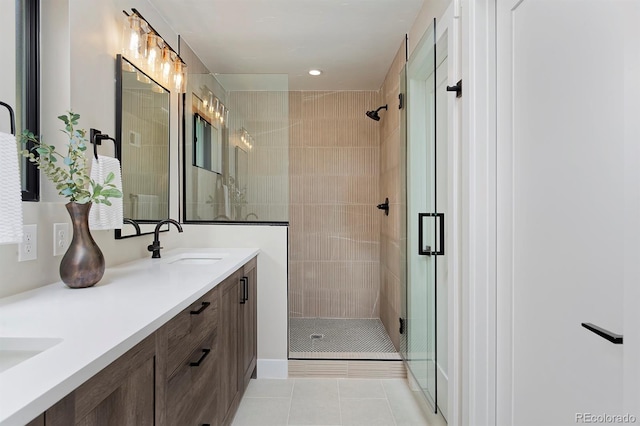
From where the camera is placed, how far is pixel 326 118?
157 inches

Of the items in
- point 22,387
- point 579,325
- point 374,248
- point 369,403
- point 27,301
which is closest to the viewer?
point 22,387

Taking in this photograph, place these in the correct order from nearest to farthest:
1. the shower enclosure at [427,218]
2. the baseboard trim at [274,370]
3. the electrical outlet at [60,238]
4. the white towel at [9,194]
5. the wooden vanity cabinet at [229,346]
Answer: the white towel at [9,194] → the electrical outlet at [60,238] → the wooden vanity cabinet at [229,346] → the shower enclosure at [427,218] → the baseboard trim at [274,370]

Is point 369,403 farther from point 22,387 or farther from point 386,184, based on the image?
point 22,387

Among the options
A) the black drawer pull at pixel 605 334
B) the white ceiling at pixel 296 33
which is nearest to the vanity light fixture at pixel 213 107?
the white ceiling at pixel 296 33

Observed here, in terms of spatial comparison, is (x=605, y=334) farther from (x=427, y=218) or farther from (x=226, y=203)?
(x=226, y=203)

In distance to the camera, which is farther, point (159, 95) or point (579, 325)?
point (159, 95)

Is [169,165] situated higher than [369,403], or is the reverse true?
[169,165]

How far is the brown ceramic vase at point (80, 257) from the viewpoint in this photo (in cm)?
133

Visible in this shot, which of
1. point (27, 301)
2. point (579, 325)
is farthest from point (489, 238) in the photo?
point (27, 301)

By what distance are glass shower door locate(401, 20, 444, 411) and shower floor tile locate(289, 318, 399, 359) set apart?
0.42 meters

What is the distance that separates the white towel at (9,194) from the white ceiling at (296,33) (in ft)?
5.37

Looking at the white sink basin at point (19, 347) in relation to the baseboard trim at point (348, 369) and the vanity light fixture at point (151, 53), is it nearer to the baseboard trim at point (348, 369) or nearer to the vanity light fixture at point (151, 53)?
the vanity light fixture at point (151, 53)

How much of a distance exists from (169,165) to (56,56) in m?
1.12
